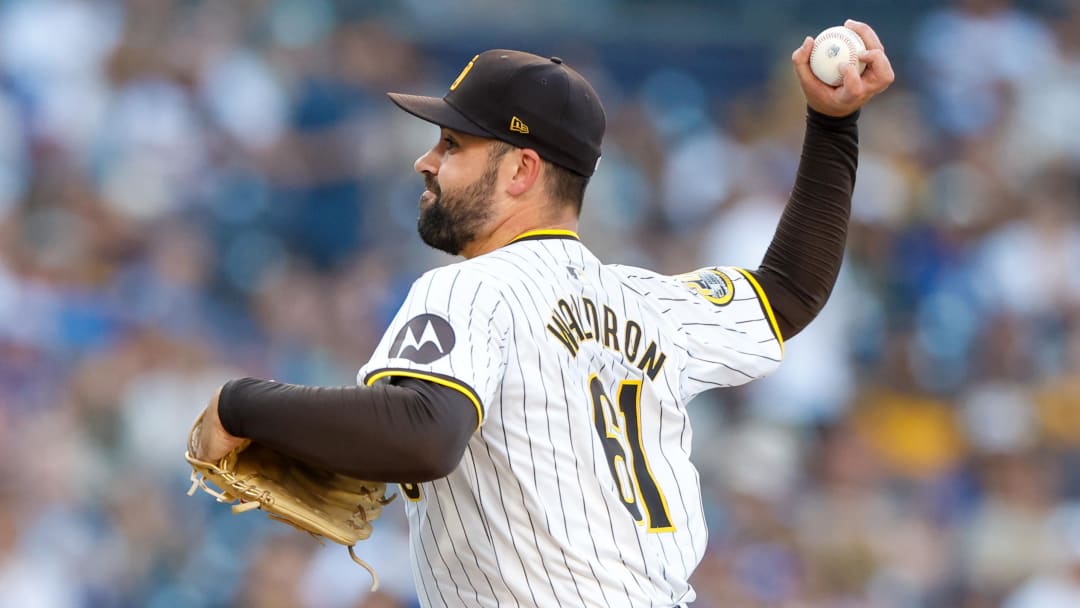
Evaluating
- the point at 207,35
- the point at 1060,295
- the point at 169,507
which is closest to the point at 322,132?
the point at 207,35

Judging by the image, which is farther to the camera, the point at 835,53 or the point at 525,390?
the point at 835,53

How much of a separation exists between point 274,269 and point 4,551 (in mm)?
2115

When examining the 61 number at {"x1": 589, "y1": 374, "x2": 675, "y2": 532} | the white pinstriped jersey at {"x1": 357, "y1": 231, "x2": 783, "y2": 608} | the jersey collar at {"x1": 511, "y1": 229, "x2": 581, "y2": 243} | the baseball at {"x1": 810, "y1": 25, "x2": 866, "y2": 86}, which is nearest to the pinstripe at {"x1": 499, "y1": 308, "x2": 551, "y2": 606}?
the white pinstriped jersey at {"x1": 357, "y1": 231, "x2": 783, "y2": 608}

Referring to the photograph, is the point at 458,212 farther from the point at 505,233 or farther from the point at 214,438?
the point at 214,438

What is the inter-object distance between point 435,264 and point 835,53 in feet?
15.1

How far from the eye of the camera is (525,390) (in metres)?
2.49

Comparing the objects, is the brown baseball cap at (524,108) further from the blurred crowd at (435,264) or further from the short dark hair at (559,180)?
the blurred crowd at (435,264)

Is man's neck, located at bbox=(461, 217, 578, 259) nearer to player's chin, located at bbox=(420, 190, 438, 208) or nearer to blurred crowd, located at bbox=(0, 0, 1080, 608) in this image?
player's chin, located at bbox=(420, 190, 438, 208)

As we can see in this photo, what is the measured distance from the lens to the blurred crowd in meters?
6.30

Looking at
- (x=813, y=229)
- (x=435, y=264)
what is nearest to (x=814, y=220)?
(x=813, y=229)

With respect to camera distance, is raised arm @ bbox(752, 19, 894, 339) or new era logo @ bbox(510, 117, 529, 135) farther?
raised arm @ bbox(752, 19, 894, 339)

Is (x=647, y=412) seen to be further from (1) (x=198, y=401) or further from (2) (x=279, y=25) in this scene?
(2) (x=279, y=25)

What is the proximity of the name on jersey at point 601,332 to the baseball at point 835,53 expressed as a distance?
27.6 inches

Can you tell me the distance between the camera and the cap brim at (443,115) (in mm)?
2729
